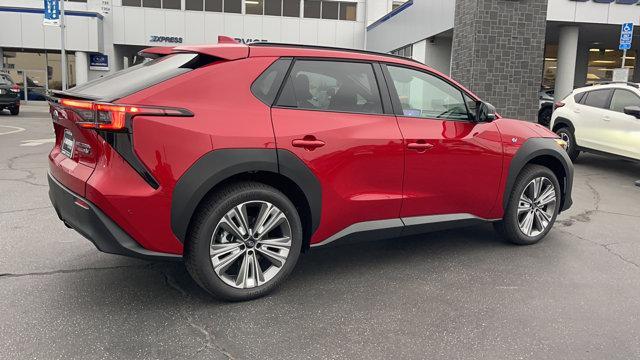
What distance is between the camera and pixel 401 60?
4250mm

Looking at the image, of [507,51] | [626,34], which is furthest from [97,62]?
[626,34]

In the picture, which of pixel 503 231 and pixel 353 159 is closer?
pixel 353 159

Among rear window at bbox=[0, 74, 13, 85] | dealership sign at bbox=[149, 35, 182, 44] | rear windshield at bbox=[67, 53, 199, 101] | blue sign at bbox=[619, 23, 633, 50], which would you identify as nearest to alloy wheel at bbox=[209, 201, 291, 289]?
rear windshield at bbox=[67, 53, 199, 101]

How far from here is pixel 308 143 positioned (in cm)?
352

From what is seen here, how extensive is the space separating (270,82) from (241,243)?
3.58 feet

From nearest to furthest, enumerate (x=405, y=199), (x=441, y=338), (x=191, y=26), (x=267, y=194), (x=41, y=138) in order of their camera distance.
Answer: (x=441, y=338) → (x=267, y=194) → (x=405, y=199) → (x=41, y=138) → (x=191, y=26)

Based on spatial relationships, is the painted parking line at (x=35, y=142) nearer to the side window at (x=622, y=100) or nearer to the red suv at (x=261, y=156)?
the red suv at (x=261, y=156)

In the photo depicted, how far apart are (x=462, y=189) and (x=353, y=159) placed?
1.18 metres

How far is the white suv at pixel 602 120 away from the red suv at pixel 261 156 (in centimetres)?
552

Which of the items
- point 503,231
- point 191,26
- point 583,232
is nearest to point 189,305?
point 503,231

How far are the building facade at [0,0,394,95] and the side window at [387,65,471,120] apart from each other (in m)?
26.8

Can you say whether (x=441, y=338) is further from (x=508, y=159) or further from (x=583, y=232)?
(x=583, y=232)

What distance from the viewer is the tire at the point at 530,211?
189 inches

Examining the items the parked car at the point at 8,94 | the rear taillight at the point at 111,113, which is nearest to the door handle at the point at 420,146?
the rear taillight at the point at 111,113
